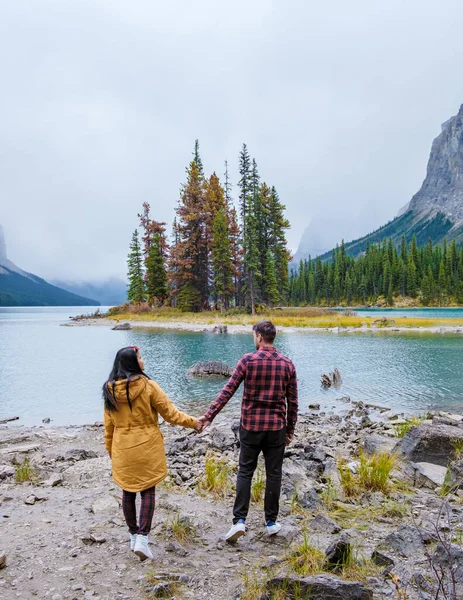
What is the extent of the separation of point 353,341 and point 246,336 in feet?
29.3

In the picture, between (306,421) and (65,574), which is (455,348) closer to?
(306,421)

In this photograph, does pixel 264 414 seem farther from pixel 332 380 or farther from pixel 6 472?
pixel 332 380

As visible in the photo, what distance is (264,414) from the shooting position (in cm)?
410

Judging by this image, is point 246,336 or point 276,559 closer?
point 276,559

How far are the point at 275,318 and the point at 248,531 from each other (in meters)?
44.2

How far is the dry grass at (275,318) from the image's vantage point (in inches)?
1747

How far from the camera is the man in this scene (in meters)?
4.11

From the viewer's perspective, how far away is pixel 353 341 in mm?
31844

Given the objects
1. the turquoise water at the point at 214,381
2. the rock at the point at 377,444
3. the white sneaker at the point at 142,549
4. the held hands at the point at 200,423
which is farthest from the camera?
the turquoise water at the point at 214,381

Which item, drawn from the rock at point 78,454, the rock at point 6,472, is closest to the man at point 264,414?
the rock at point 6,472

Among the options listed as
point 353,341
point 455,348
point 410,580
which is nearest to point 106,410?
point 410,580

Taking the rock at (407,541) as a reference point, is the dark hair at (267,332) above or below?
above

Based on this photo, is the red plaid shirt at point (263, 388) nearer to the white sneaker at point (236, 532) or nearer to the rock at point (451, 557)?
the white sneaker at point (236, 532)

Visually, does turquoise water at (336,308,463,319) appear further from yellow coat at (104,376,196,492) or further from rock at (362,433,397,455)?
yellow coat at (104,376,196,492)
